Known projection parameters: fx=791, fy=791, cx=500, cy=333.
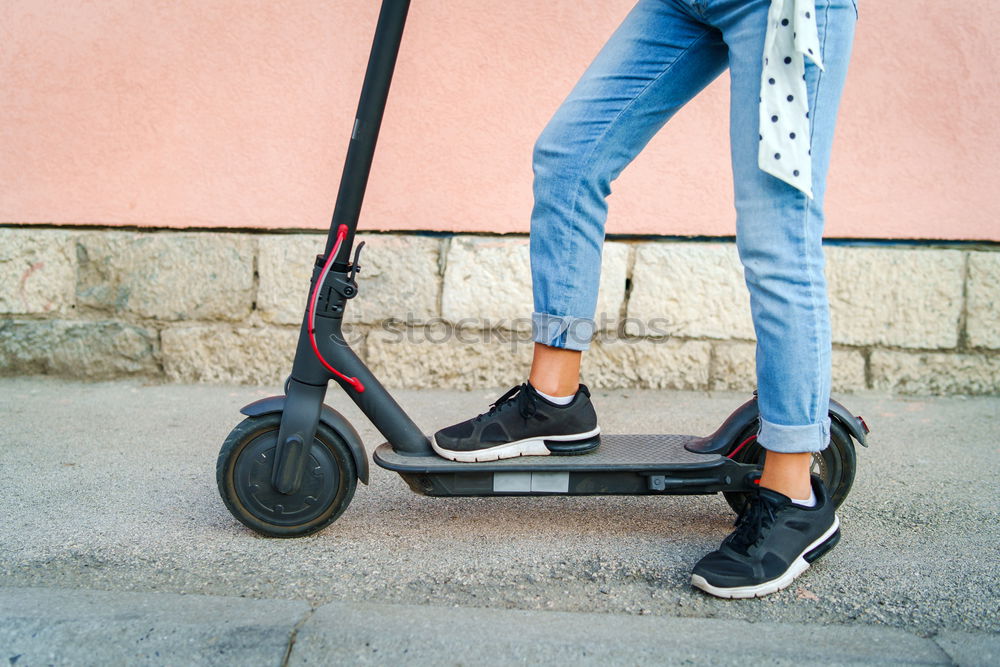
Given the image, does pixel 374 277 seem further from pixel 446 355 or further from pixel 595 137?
pixel 595 137

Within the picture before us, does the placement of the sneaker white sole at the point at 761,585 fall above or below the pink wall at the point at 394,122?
below

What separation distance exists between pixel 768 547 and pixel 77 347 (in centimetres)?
322

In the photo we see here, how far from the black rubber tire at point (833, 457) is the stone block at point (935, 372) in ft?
5.66

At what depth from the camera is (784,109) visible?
163cm

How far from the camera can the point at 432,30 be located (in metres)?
3.58

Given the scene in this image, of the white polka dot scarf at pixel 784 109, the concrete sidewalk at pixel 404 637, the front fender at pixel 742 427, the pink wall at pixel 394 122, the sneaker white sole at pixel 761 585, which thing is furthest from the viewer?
the pink wall at pixel 394 122

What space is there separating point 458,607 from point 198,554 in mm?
692

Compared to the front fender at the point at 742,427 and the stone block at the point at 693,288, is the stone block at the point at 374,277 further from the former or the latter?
the front fender at the point at 742,427

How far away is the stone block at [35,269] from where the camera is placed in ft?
12.0

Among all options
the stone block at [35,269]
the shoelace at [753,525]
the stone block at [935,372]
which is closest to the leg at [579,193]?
the shoelace at [753,525]

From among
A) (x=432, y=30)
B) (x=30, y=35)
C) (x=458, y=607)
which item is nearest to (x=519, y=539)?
(x=458, y=607)

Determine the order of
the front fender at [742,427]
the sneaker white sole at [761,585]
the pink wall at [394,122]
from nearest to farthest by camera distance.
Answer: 1. the sneaker white sole at [761,585]
2. the front fender at [742,427]
3. the pink wall at [394,122]

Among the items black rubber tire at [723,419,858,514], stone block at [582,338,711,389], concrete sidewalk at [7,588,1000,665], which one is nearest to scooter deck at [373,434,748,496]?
black rubber tire at [723,419,858,514]

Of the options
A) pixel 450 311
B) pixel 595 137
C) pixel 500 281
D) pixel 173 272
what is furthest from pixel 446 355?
pixel 595 137
